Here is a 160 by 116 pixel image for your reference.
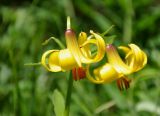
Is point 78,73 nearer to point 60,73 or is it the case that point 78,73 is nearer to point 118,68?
point 118,68

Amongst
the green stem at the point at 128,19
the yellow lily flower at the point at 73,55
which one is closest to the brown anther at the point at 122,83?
the yellow lily flower at the point at 73,55

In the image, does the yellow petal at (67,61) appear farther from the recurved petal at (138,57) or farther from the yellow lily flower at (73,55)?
the recurved petal at (138,57)

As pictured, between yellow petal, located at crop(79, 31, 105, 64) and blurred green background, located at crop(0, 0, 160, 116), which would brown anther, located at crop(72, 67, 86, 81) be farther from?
blurred green background, located at crop(0, 0, 160, 116)

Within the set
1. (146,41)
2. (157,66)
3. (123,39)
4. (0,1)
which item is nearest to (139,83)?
(157,66)

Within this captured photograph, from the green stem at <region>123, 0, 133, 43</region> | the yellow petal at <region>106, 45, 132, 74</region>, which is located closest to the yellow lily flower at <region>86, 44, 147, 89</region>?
the yellow petal at <region>106, 45, 132, 74</region>

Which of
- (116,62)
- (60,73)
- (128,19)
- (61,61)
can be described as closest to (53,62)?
(61,61)

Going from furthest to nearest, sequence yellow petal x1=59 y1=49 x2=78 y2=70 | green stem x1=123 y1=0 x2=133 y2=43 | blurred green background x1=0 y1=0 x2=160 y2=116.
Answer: green stem x1=123 y1=0 x2=133 y2=43
blurred green background x1=0 y1=0 x2=160 y2=116
yellow petal x1=59 y1=49 x2=78 y2=70

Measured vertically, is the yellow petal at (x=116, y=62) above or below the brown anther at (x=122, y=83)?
above
